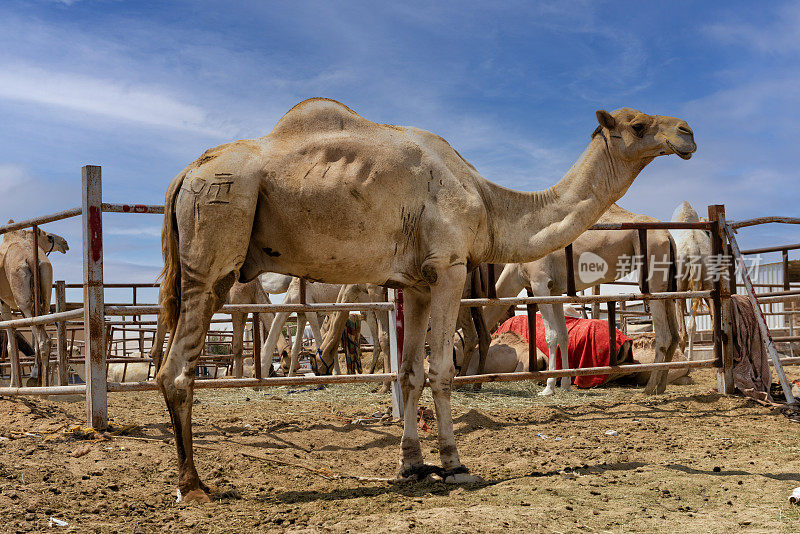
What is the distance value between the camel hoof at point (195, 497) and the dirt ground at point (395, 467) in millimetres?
89

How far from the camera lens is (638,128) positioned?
203 inches

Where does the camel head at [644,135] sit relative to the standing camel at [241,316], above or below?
above

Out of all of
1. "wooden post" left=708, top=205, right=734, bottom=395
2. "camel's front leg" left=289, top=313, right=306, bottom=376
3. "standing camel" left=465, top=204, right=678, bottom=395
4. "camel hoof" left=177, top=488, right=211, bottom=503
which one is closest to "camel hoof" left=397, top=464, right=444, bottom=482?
"camel hoof" left=177, top=488, right=211, bottom=503

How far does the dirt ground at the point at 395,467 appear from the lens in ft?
11.1

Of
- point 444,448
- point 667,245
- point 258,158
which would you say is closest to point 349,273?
point 258,158

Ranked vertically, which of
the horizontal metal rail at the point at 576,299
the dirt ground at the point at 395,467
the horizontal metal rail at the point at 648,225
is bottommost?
the dirt ground at the point at 395,467

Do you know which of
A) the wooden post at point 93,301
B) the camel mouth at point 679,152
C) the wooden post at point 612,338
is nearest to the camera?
the camel mouth at point 679,152

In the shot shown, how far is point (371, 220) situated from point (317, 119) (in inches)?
32.1

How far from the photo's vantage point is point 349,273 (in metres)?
4.45

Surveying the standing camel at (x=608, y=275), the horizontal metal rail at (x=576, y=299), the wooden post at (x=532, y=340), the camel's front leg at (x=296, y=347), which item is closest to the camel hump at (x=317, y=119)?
the horizontal metal rail at (x=576, y=299)

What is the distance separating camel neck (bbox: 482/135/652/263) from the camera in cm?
501

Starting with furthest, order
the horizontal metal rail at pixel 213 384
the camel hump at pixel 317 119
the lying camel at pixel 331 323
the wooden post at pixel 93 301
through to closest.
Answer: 1. the lying camel at pixel 331 323
2. the horizontal metal rail at pixel 213 384
3. the wooden post at pixel 93 301
4. the camel hump at pixel 317 119

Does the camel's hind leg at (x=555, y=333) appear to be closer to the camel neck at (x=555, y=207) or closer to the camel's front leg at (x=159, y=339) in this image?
the camel neck at (x=555, y=207)

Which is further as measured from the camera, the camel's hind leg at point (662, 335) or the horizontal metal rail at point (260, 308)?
the camel's hind leg at point (662, 335)
